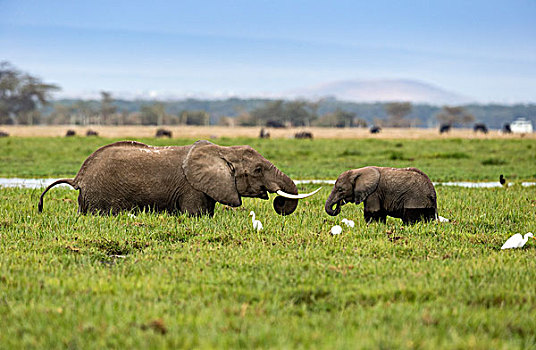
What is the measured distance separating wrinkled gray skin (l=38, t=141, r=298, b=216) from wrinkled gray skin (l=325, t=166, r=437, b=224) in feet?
3.28

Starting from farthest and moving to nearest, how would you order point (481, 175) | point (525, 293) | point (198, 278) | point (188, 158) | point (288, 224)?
point (481, 175)
point (188, 158)
point (288, 224)
point (198, 278)
point (525, 293)

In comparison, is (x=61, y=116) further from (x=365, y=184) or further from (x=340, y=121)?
(x=365, y=184)

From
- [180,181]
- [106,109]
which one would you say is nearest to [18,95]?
[106,109]

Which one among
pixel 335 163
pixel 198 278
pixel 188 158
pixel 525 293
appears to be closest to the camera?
pixel 525 293

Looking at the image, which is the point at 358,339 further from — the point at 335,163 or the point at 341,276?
the point at 335,163

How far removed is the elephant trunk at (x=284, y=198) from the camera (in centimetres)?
1055

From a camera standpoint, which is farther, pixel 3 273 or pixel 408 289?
pixel 3 273

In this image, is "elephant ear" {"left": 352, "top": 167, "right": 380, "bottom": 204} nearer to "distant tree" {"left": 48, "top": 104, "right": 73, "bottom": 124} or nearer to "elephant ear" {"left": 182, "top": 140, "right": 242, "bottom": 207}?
"elephant ear" {"left": 182, "top": 140, "right": 242, "bottom": 207}

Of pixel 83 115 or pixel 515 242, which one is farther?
pixel 83 115

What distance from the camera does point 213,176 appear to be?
415 inches

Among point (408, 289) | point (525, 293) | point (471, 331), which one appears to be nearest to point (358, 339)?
point (471, 331)

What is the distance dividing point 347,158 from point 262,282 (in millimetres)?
28120

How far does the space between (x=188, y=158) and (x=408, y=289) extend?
18.4 ft

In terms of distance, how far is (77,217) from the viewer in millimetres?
10445
